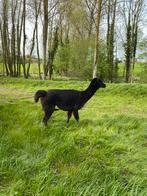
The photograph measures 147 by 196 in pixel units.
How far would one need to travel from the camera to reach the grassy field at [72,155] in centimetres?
409

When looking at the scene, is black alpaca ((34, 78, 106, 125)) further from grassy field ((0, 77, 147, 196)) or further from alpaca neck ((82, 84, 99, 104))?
grassy field ((0, 77, 147, 196))

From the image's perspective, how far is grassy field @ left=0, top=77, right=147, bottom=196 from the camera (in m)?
4.09

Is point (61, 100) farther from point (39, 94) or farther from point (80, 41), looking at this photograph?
point (80, 41)

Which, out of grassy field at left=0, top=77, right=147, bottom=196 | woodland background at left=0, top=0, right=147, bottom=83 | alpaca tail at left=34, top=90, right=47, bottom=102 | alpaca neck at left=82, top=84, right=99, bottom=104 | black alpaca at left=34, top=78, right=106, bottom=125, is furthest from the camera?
woodland background at left=0, top=0, right=147, bottom=83

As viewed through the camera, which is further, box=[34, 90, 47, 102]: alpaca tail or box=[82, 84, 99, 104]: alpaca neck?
box=[82, 84, 99, 104]: alpaca neck

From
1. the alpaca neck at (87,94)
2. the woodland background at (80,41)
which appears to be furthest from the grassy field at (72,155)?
the woodland background at (80,41)

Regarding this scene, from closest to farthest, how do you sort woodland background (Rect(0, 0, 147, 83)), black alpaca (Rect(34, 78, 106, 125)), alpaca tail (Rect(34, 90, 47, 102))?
alpaca tail (Rect(34, 90, 47, 102)) → black alpaca (Rect(34, 78, 106, 125)) → woodland background (Rect(0, 0, 147, 83))

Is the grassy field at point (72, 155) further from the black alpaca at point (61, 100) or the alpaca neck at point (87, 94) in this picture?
the alpaca neck at point (87, 94)

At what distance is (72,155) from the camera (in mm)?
5438

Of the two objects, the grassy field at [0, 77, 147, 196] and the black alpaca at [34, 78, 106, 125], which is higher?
the black alpaca at [34, 78, 106, 125]

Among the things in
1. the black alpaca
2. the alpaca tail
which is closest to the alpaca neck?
the black alpaca

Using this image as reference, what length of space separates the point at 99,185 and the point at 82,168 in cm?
56

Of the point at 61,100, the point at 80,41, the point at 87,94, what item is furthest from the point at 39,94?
the point at 80,41

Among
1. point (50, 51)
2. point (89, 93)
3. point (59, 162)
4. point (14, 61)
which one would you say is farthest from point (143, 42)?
point (59, 162)
